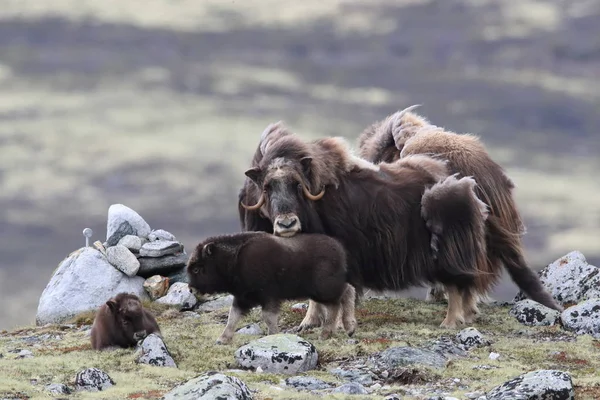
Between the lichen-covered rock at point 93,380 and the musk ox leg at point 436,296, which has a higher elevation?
the lichen-covered rock at point 93,380

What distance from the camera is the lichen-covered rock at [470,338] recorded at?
36.9 feet

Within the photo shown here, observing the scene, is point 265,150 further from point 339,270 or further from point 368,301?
point 368,301

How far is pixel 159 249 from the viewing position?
53.8 ft

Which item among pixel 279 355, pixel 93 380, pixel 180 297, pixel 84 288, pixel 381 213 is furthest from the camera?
pixel 84 288

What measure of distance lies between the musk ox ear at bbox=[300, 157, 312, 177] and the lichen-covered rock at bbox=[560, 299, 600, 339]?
342 cm

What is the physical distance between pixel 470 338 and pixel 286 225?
2155 millimetres

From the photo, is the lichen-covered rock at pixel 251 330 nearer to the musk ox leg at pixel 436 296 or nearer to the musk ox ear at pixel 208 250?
the musk ox ear at pixel 208 250

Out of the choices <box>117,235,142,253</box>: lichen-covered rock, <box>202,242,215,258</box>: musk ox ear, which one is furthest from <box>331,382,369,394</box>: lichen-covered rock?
<box>117,235,142,253</box>: lichen-covered rock

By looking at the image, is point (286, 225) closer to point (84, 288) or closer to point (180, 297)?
point (180, 297)

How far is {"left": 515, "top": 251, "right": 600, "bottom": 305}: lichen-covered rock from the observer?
47.7 ft

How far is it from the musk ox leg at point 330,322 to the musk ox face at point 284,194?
0.86 metres

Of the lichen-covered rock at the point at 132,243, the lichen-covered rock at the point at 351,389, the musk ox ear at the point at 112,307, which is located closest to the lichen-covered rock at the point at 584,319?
the lichen-covered rock at the point at 351,389

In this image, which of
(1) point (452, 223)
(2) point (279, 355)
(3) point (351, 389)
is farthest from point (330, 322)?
(3) point (351, 389)

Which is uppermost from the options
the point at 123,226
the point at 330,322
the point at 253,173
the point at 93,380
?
the point at 253,173
